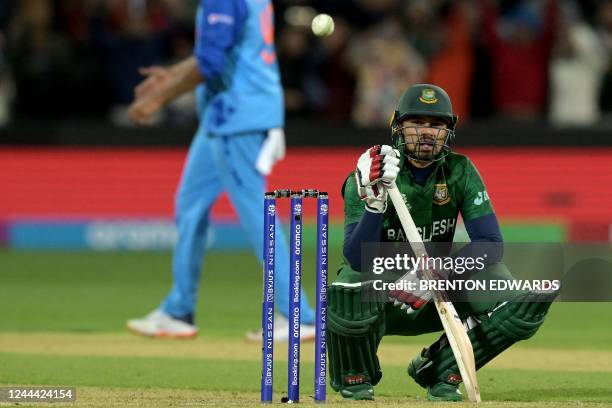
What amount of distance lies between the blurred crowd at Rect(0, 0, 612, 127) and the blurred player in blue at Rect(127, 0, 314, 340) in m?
5.36

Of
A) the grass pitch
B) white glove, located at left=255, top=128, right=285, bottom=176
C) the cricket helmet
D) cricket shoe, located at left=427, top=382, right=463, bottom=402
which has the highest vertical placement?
the cricket helmet

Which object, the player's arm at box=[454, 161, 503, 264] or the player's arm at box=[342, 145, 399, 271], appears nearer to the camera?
the player's arm at box=[342, 145, 399, 271]

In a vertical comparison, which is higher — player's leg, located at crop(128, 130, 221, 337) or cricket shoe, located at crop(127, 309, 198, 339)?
player's leg, located at crop(128, 130, 221, 337)

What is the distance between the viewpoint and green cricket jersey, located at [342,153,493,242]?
5.87m

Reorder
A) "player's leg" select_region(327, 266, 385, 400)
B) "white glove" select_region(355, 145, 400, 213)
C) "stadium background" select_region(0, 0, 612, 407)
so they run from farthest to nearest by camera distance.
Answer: "stadium background" select_region(0, 0, 612, 407), "player's leg" select_region(327, 266, 385, 400), "white glove" select_region(355, 145, 400, 213)

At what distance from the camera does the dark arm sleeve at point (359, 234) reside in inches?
221

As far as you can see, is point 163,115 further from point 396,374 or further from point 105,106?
point 396,374

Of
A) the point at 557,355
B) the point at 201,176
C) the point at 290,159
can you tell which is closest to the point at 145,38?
the point at 290,159

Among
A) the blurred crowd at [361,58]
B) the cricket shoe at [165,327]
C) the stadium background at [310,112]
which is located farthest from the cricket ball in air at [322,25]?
the blurred crowd at [361,58]

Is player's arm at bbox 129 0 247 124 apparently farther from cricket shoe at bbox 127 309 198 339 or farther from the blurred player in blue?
cricket shoe at bbox 127 309 198 339

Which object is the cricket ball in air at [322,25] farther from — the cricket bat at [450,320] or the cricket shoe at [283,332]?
the cricket shoe at [283,332]

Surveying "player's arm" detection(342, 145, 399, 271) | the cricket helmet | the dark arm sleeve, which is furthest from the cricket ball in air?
the dark arm sleeve

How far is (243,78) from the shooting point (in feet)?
26.2

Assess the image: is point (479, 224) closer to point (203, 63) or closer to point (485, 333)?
point (485, 333)
